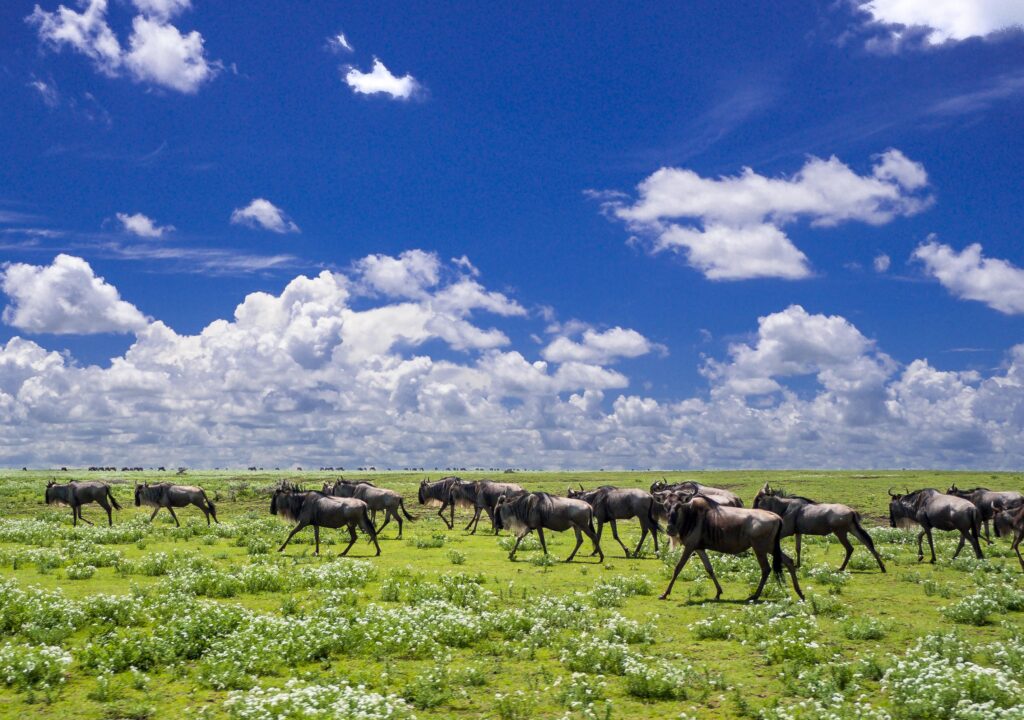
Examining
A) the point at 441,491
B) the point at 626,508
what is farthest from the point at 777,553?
the point at 441,491

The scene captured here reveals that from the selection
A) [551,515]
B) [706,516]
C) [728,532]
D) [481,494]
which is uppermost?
[706,516]

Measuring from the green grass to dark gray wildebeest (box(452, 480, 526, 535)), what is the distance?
13.5 metres

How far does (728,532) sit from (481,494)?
22319 millimetres

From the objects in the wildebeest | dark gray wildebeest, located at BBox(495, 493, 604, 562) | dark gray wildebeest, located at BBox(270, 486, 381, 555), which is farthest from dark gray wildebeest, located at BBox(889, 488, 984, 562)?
dark gray wildebeest, located at BBox(270, 486, 381, 555)

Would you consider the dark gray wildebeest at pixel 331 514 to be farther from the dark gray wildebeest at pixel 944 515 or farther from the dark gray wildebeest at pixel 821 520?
the dark gray wildebeest at pixel 944 515

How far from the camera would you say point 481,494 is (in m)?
39.0

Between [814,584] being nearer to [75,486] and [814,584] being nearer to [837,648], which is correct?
[837,648]

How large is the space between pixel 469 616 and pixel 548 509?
11.7 meters

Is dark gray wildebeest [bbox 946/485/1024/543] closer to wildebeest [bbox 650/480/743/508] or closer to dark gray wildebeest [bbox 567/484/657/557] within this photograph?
wildebeest [bbox 650/480/743/508]

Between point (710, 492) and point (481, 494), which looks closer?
point (710, 492)

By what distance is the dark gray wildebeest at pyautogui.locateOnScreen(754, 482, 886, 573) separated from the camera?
74.0 ft

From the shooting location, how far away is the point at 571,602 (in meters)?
16.8

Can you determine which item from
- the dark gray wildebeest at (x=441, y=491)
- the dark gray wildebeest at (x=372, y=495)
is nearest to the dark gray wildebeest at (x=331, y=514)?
the dark gray wildebeest at (x=372, y=495)

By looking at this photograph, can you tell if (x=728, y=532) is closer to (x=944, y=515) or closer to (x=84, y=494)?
(x=944, y=515)
